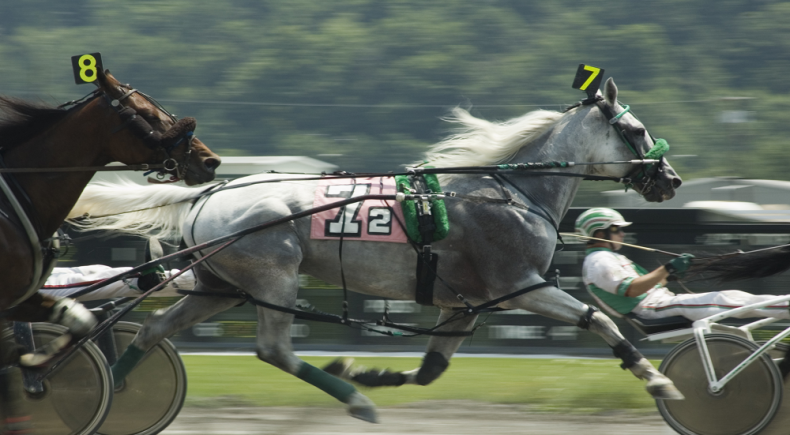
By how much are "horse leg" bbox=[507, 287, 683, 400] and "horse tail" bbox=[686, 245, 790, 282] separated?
590 millimetres

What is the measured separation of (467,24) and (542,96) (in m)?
5.66

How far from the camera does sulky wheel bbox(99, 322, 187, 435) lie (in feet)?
17.0

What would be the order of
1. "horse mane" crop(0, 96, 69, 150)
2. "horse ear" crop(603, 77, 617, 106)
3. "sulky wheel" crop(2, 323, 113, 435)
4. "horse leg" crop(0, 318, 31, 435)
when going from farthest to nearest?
"horse ear" crop(603, 77, 617, 106) < "sulky wheel" crop(2, 323, 113, 435) < "horse mane" crop(0, 96, 69, 150) < "horse leg" crop(0, 318, 31, 435)

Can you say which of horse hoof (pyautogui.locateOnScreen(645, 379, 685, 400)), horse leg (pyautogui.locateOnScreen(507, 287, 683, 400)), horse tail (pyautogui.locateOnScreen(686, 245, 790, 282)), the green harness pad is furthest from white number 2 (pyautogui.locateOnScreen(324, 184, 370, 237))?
horse tail (pyautogui.locateOnScreen(686, 245, 790, 282))

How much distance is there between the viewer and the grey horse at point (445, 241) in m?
5.12

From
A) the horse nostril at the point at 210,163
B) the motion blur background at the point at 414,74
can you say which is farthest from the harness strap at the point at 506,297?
the motion blur background at the point at 414,74

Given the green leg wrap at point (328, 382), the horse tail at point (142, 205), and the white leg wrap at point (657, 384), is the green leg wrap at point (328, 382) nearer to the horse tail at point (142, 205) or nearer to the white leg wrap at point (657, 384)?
the horse tail at point (142, 205)

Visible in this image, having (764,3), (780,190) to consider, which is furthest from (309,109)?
(764,3)

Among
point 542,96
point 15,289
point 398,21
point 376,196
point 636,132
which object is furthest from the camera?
point 398,21

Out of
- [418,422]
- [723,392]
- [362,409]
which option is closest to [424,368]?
[418,422]

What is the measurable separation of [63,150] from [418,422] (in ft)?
8.64

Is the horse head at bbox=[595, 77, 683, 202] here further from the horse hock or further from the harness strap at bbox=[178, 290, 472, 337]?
the harness strap at bbox=[178, 290, 472, 337]

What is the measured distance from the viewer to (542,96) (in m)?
14.1

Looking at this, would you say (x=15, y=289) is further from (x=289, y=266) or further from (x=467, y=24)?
(x=467, y=24)
